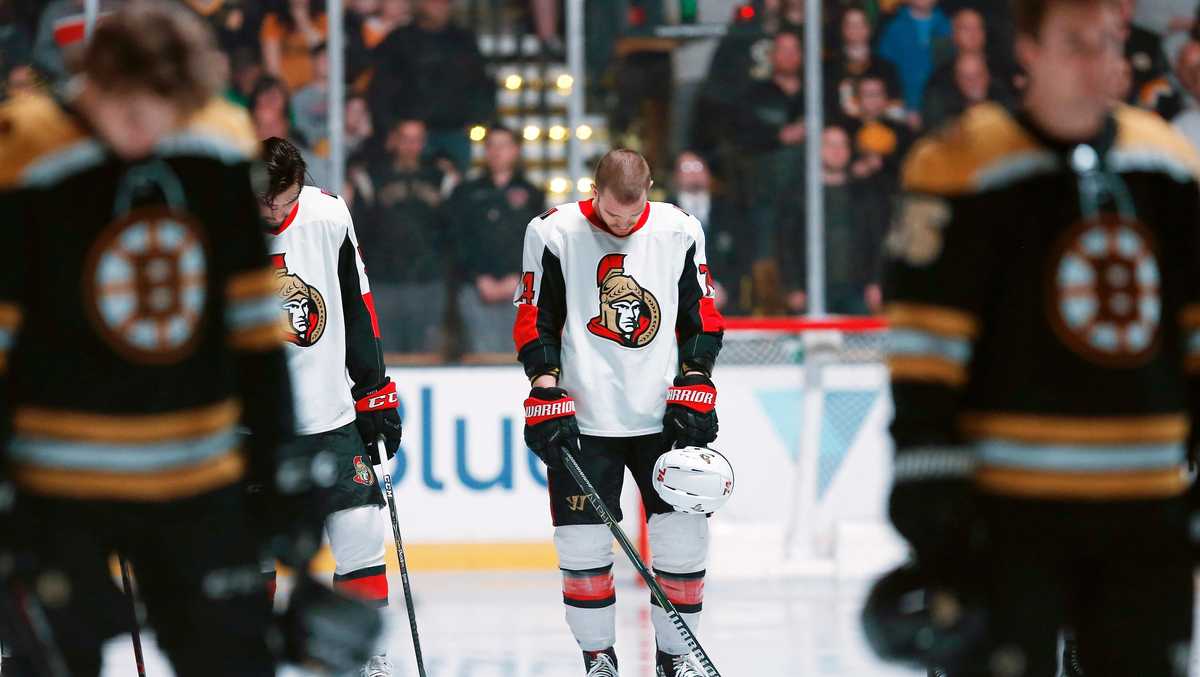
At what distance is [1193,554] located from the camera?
1.96 meters

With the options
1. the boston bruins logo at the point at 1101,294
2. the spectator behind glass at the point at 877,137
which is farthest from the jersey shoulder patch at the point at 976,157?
the spectator behind glass at the point at 877,137

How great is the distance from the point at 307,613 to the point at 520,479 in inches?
165

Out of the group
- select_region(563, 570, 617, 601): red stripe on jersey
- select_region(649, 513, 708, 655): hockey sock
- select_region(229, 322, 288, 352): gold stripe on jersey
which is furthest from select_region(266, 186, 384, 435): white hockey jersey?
select_region(229, 322, 288, 352): gold stripe on jersey

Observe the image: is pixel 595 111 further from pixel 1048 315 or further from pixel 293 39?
pixel 1048 315

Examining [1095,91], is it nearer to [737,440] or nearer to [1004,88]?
[737,440]

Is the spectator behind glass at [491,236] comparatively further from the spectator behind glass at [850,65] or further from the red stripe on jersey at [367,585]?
the red stripe on jersey at [367,585]

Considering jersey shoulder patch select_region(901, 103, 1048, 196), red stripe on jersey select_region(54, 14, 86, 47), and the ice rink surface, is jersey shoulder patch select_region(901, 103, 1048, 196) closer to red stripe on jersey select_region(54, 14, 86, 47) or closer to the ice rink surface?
the ice rink surface

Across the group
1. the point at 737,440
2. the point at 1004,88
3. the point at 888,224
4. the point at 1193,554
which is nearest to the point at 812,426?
the point at 737,440

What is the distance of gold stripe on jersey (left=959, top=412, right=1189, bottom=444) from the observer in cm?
192

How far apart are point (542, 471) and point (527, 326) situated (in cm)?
236

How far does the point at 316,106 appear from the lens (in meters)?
6.90

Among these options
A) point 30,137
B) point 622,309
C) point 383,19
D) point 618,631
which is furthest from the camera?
Answer: point 383,19

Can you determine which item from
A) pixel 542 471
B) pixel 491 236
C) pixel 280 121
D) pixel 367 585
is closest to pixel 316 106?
pixel 280 121

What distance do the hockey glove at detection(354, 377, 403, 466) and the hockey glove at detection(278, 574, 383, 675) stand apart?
185 centimetres
